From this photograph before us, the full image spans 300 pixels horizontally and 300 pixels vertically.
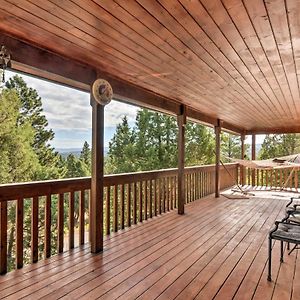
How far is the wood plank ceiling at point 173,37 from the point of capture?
1.95 metres

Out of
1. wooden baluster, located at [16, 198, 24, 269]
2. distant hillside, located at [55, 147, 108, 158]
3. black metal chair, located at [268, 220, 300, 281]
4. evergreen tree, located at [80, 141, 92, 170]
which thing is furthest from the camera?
evergreen tree, located at [80, 141, 92, 170]

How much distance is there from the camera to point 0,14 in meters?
2.05

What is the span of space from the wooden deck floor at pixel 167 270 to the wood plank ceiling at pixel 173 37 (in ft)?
7.02

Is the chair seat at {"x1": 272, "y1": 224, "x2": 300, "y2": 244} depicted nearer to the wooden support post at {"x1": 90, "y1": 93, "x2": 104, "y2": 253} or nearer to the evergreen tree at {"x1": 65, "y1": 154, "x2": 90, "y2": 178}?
the wooden support post at {"x1": 90, "y1": 93, "x2": 104, "y2": 253}

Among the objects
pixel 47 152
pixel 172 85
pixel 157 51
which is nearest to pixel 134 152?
pixel 47 152

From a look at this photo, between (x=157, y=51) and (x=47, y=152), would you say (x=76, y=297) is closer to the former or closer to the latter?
(x=157, y=51)

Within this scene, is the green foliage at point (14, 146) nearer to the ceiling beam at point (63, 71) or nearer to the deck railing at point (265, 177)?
the deck railing at point (265, 177)

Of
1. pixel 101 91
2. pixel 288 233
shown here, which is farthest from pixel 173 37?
pixel 288 233

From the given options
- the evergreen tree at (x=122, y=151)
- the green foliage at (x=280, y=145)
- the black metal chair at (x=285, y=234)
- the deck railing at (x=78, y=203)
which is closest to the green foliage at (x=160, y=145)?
the evergreen tree at (x=122, y=151)

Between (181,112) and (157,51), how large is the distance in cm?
301

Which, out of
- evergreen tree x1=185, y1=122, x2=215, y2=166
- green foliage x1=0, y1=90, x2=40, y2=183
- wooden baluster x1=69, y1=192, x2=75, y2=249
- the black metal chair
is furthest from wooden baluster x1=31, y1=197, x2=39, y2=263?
evergreen tree x1=185, y1=122, x2=215, y2=166

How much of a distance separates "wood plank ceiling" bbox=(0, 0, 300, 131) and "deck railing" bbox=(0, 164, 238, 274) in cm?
145

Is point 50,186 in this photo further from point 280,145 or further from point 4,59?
point 280,145

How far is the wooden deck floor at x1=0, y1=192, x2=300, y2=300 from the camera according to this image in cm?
242
